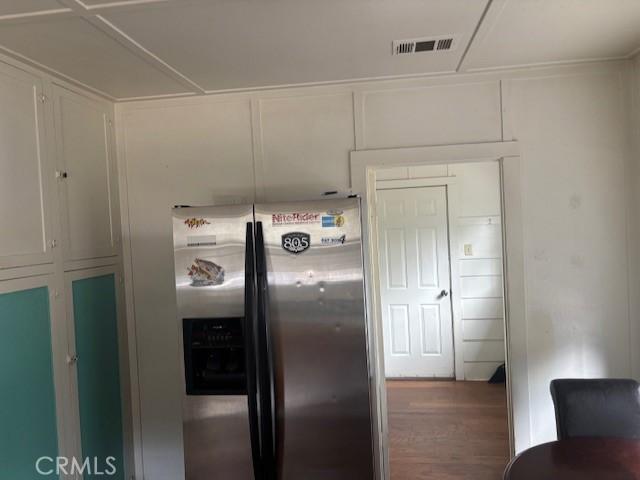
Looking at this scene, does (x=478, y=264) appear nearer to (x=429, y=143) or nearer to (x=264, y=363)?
(x=429, y=143)

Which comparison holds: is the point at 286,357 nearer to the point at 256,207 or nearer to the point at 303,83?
the point at 256,207

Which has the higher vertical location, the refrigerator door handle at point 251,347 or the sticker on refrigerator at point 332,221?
the sticker on refrigerator at point 332,221

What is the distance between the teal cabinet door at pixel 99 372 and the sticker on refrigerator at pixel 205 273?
0.72 meters

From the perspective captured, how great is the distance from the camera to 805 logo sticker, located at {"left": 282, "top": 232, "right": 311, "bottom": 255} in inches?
78.4

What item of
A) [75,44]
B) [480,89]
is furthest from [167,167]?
[480,89]

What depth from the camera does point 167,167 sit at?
269 cm

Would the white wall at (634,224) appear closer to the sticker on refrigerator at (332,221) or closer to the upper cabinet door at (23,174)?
the sticker on refrigerator at (332,221)

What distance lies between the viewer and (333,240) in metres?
1.99

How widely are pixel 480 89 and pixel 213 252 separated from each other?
5.56 ft

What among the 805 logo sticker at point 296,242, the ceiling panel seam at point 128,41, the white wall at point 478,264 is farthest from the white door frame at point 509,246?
the white wall at point 478,264

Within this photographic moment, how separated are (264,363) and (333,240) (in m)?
0.63

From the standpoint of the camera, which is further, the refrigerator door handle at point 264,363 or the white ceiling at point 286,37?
the refrigerator door handle at point 264,363

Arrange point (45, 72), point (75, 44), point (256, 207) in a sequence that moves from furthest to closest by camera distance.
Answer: point (45, 72), point (256, 207), point (75, 44)

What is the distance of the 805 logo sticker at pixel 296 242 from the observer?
78.4 inches
